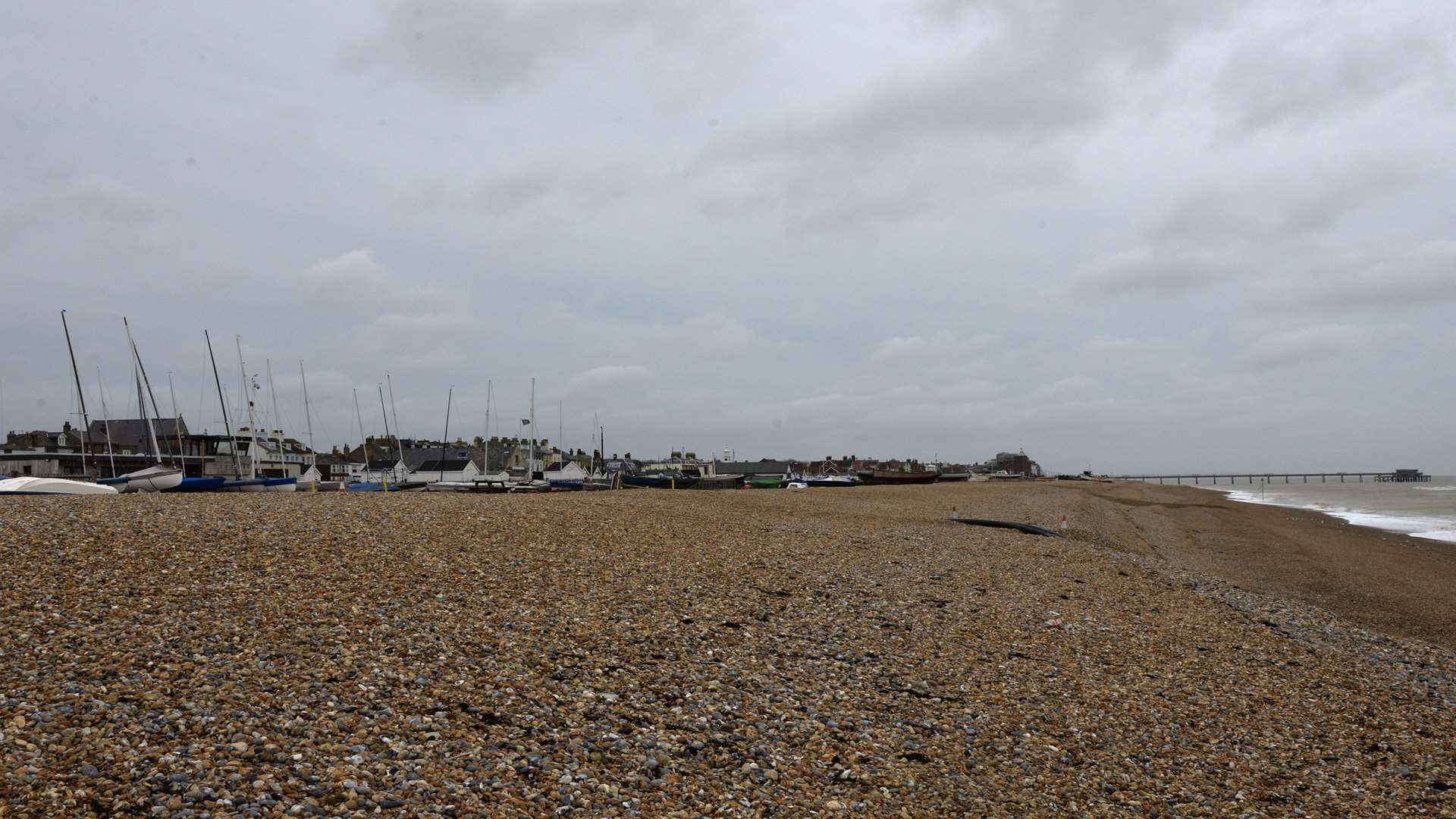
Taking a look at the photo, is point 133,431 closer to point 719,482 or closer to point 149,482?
point 149,482

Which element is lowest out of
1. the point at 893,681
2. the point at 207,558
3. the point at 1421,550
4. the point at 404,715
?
the point at 1421,550

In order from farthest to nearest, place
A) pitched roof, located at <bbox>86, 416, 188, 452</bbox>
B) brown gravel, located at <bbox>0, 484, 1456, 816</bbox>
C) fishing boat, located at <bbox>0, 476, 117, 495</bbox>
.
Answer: pitched roof, located at <bbox>86, 416, 188, 452</bbox>, fishing boat, located at <bbox>0, 476, 117, 495</bbox>, brown gravel, located at <bbox>0, 484, 1456, 816</bbox>

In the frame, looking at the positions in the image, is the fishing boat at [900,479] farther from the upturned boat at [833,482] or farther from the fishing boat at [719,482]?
the fishing boat at [719,482]

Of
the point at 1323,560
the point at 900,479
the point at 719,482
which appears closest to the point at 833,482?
the point at 719,482

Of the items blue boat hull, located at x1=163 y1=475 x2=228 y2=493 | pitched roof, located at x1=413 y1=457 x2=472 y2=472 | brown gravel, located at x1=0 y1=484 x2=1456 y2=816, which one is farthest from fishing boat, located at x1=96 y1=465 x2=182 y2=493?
pitched roof, located at x1=413 y1=457 x2=472 y2=472

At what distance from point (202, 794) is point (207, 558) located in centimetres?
624

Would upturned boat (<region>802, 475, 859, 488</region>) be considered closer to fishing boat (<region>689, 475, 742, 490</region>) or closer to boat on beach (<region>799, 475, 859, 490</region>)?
boat on beach (<region>799, 475, 859, 490</region>)

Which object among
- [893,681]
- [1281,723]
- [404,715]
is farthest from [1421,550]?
[404,715]

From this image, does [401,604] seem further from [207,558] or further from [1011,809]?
[1011,809]

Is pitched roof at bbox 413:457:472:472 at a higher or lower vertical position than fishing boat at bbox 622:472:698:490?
higher

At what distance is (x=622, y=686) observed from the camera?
7.89 metres

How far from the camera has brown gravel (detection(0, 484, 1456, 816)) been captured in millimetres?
5801

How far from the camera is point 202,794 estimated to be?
201 inches

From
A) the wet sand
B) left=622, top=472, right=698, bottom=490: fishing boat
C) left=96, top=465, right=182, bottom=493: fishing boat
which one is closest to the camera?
the wet sand
